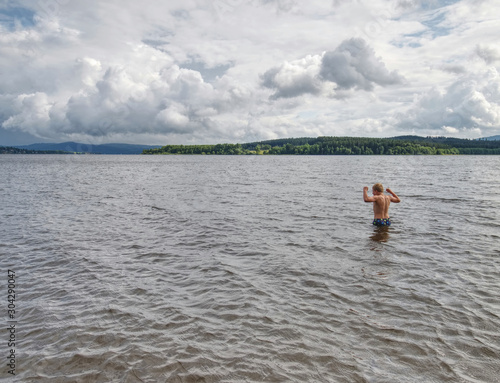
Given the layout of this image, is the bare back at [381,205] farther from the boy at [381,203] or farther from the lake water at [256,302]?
the lake water at [256,302]

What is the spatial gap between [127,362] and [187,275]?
485cm

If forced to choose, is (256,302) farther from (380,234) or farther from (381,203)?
(381,203)

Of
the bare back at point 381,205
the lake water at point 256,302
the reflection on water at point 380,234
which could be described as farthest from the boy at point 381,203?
the lake water at point 256,302

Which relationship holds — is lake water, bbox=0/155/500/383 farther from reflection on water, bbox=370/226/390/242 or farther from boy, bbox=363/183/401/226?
boy, bbox=363/183/401/226

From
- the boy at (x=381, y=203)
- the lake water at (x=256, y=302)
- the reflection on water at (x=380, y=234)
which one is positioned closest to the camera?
the lake water at (x=256, y=302)

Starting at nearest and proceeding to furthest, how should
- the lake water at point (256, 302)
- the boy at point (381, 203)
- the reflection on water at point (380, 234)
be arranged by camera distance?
the lake water at point (256, 302), the reflection on water at point (380, 234), the boy at point (381, 203)

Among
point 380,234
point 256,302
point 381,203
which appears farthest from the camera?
point 381,203

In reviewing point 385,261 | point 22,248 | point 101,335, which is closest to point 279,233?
point 385,261

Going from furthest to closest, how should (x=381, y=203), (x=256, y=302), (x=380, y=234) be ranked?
1. (x=381, y=203)
2. (x=380, y=234)
3. (x=256, y=302)

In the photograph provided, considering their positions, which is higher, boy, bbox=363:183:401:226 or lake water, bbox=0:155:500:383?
boy, bbox=363:183:401:226

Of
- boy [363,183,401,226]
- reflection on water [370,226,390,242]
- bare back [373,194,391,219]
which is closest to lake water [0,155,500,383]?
reflection on water [370,226,390,242]

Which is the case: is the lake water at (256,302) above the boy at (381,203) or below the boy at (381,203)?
below

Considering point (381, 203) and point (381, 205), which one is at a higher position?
point (381, 203)

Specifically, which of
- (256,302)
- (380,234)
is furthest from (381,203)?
(256,302)
